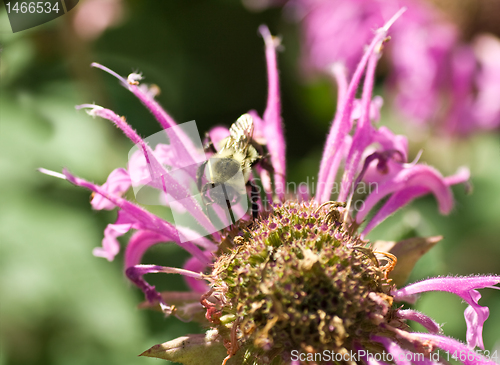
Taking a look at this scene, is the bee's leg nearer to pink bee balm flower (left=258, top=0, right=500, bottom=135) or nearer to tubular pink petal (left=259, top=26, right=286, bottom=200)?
tubular pink petal (left=259, top=26, right=286, bottom=200)

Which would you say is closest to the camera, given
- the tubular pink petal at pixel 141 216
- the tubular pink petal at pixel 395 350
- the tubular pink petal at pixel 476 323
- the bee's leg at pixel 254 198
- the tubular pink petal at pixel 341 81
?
the tubular pink petal at pixel 395 350

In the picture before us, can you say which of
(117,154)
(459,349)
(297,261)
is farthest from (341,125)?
(117,154)

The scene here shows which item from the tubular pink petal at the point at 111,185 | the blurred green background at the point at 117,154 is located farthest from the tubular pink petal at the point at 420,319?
the tubular pink petal at the point at 111,185

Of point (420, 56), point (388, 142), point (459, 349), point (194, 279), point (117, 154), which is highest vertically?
point (420, 56)

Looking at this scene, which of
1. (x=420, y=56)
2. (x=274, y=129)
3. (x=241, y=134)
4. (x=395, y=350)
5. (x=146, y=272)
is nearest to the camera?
(x=395, y=350)

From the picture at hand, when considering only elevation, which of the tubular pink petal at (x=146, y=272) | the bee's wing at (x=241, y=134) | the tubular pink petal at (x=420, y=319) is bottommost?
the tubular pink petal at (x=420, y=319)

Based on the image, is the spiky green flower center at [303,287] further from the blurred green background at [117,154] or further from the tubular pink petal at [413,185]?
the blurred green background at [117,154]

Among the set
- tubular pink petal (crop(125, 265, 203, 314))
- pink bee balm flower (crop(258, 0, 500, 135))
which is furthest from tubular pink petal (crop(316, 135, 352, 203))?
pink bee balm flower (crop(258, 0, 500, 135))

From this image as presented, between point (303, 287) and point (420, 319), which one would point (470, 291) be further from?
point (303, 287)
